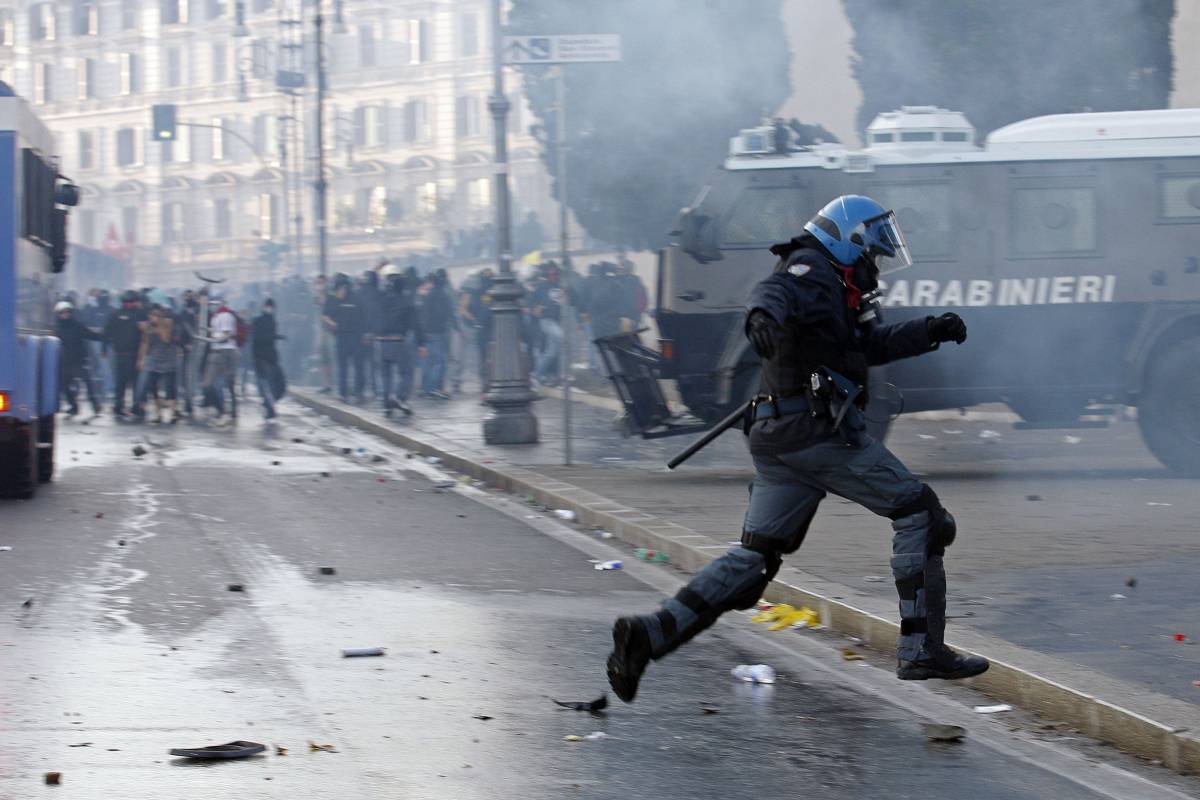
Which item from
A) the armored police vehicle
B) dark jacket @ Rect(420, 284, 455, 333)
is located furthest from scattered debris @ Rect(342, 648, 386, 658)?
dark jacket @ Rect(420, 284, 455, 333)

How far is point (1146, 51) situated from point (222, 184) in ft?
226

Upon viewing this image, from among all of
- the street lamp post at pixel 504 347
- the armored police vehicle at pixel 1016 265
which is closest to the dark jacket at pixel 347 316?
the street lamp post at pixel 504 347

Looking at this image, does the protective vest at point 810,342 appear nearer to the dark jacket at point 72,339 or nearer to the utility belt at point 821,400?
the utility belt at point 821,400

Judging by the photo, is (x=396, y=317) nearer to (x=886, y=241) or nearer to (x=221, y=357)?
(x=221, y=357)

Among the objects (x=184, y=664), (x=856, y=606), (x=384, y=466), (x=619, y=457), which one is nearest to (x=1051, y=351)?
(x=619, y=457)

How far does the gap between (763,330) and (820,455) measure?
1.45 ft

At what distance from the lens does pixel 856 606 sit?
25.4 feet

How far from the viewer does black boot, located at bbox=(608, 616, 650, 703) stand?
5887 mm

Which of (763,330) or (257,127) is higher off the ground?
(257,127)

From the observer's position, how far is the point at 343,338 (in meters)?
26.7

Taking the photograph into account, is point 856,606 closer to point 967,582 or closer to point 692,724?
point 967,582

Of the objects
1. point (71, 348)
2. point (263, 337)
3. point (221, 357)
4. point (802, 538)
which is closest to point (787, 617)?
point (802, 538)

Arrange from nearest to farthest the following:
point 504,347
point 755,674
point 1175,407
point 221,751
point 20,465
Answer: point 221,751 → point 755,674 → point 20,465 → point 1175,407 → point 504,347

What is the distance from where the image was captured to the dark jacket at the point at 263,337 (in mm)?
23406
